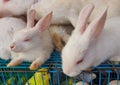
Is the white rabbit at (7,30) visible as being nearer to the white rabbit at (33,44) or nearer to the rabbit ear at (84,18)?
the white rabbit at (33,44)

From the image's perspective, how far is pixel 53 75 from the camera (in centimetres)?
96

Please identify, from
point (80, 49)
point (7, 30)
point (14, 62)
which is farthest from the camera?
point (7, 30)

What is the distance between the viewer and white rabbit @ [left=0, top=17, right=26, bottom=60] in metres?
1.01

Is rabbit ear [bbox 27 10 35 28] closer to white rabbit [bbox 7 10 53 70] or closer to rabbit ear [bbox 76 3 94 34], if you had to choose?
white rabbit [bbox 7 10 53 70]

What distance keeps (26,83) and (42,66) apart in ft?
0.31

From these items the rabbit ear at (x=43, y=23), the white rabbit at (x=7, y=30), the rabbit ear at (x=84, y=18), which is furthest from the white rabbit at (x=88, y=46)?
the white rabbit at (x=7, y=30)

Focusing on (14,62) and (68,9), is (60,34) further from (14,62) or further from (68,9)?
(14,62)

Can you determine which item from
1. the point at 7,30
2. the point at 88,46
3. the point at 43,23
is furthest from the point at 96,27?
the point at 7,30

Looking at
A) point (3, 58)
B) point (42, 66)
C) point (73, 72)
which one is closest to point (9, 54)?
point (3, 58)

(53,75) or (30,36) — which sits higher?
(30,36)

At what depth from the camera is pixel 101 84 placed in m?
0.99

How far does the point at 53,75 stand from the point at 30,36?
14 cm

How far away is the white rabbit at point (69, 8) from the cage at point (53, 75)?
125mm

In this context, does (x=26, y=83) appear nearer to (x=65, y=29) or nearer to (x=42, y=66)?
(x=42, y=66)
